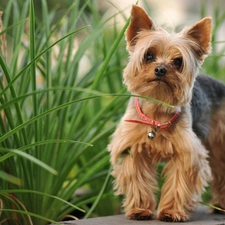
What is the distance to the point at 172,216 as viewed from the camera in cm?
426

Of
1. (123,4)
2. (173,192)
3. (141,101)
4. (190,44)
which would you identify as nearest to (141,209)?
(173,192)

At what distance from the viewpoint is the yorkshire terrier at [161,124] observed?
4.04 m

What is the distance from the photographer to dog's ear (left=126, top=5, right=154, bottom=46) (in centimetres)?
416

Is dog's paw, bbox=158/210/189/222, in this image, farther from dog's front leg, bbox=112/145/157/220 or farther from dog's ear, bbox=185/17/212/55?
dog's ear, bbox=185/17/212/55

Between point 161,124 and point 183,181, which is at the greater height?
point 161,124

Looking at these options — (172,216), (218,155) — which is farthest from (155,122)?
(218,155)

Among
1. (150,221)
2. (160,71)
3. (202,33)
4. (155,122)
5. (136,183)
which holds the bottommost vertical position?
(150,221)

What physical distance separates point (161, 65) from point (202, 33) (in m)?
0.44

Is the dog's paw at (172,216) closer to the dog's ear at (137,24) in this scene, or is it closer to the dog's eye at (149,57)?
the dog's eye at (149,57)

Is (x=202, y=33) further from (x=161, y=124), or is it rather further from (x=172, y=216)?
(x=172, y=216)

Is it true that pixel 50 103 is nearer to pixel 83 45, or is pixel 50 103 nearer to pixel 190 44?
pixel 83 45

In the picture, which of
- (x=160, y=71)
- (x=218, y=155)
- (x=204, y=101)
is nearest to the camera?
(x=160, y=71)

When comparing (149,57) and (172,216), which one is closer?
(149,57)

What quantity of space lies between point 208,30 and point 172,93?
1.52 ft
